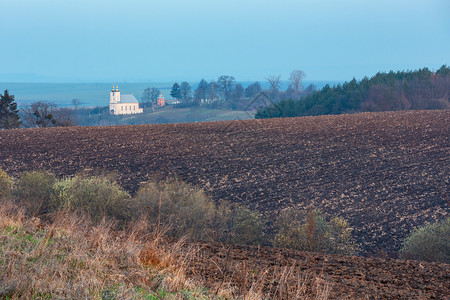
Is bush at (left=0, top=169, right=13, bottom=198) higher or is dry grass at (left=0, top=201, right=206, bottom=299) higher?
dry grass at (left=0, top=201, right=206, bottom=299)

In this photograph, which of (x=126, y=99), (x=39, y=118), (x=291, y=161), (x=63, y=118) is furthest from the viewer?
(x=126, y=99)

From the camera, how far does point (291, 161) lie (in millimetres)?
25312

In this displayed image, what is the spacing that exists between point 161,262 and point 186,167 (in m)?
16.7

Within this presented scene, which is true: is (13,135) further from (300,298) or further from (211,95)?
(211,95)

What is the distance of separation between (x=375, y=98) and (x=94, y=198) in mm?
57550

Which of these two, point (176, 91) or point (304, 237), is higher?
point (176, 91)

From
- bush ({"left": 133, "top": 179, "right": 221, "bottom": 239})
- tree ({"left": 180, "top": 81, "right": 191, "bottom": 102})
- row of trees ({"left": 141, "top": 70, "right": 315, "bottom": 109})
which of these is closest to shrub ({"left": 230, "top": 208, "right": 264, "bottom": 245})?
bush ({"left": 133, "top": 179, "right": 221, "bottom": 239})

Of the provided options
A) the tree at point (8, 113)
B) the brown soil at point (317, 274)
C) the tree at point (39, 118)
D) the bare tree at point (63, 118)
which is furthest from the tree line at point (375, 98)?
the brown soil at point (317, 274)

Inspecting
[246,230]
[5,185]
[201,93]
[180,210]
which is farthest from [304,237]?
[201,93]

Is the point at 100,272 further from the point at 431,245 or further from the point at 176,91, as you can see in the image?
the point at 176,91

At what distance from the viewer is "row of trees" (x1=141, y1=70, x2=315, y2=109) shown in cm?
6688

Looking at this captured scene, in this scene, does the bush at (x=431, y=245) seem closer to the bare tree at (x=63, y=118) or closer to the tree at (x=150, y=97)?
the bare tree at (x=63, y=118)

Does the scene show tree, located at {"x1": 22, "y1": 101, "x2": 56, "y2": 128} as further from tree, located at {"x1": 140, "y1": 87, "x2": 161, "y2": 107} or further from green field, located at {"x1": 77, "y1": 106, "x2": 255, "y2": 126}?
tree, located at {"x1": 140, "y1": 87, "x2": 161, "y2": 107}

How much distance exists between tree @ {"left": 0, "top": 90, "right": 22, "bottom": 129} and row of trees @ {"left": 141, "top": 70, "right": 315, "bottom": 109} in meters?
26.5
